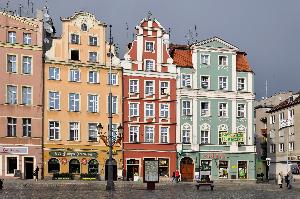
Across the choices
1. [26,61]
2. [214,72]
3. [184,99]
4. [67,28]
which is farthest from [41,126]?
[214,72]

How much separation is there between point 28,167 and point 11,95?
26.2 feet

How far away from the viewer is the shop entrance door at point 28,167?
62344 mm

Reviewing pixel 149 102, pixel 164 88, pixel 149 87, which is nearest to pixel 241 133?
pixel 164 88

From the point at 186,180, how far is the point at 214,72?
13795mm

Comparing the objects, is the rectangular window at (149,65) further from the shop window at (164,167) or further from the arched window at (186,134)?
the shop window at (164,167)

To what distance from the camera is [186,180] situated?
69125mm

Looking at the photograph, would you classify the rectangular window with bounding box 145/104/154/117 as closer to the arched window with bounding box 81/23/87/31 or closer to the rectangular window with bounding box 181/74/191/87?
the rectangular window with bounding box 181/74/191/87

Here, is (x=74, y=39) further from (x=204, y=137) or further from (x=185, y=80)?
(x=204, y=137)

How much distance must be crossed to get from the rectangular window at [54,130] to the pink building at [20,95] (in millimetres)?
1219

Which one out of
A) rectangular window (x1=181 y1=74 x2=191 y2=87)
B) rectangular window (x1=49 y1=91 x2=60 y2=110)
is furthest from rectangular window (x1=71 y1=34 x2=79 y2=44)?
rectangular window (x1=181 y1=74 x2=191 y2=87)

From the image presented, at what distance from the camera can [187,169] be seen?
229 feet

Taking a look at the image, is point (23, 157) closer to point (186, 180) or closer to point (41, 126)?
point (41, 126)

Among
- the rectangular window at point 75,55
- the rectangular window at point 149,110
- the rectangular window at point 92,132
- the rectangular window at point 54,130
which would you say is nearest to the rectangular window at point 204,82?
the rectangular window at point 149,110

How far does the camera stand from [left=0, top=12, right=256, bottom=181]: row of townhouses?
206 ft
